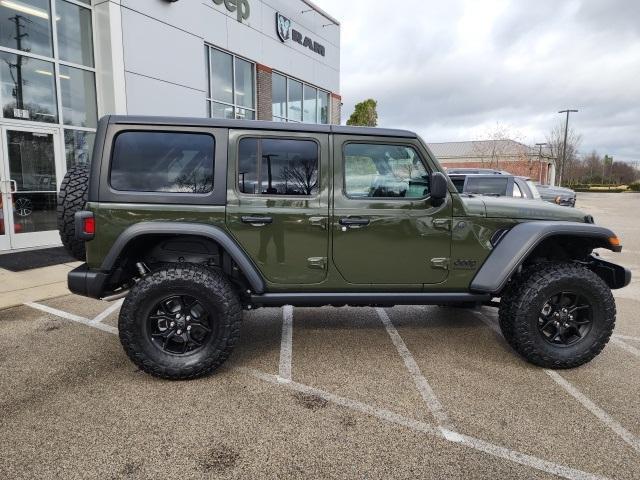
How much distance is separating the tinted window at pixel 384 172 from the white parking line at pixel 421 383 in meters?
1.41

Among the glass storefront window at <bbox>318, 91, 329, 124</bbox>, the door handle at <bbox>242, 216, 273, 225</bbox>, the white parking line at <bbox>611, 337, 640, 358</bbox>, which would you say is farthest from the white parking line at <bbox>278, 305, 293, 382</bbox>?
the glass storefront window at <bbox>318, 91, 329, 124</bbox>

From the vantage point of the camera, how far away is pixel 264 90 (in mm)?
13102

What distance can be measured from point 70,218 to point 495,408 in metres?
3.39

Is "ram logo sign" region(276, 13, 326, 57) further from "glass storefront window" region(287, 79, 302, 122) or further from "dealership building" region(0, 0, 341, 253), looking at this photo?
"dealership building" region(0, 0, 341, 253)

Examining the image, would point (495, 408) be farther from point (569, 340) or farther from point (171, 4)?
point (171, 4)

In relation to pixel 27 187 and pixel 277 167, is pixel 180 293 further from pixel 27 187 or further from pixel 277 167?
pixel 27 187

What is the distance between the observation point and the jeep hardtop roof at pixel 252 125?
320 centimetres

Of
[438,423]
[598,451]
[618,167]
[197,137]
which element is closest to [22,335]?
[197,137]

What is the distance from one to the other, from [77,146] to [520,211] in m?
8.79

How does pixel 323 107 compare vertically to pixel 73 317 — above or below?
above

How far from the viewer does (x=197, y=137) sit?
3.27 metres

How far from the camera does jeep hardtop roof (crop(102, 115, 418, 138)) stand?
10.5 ft

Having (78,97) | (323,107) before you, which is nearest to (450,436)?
(78,97)

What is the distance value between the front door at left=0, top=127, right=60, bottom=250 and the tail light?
20.2 ft
